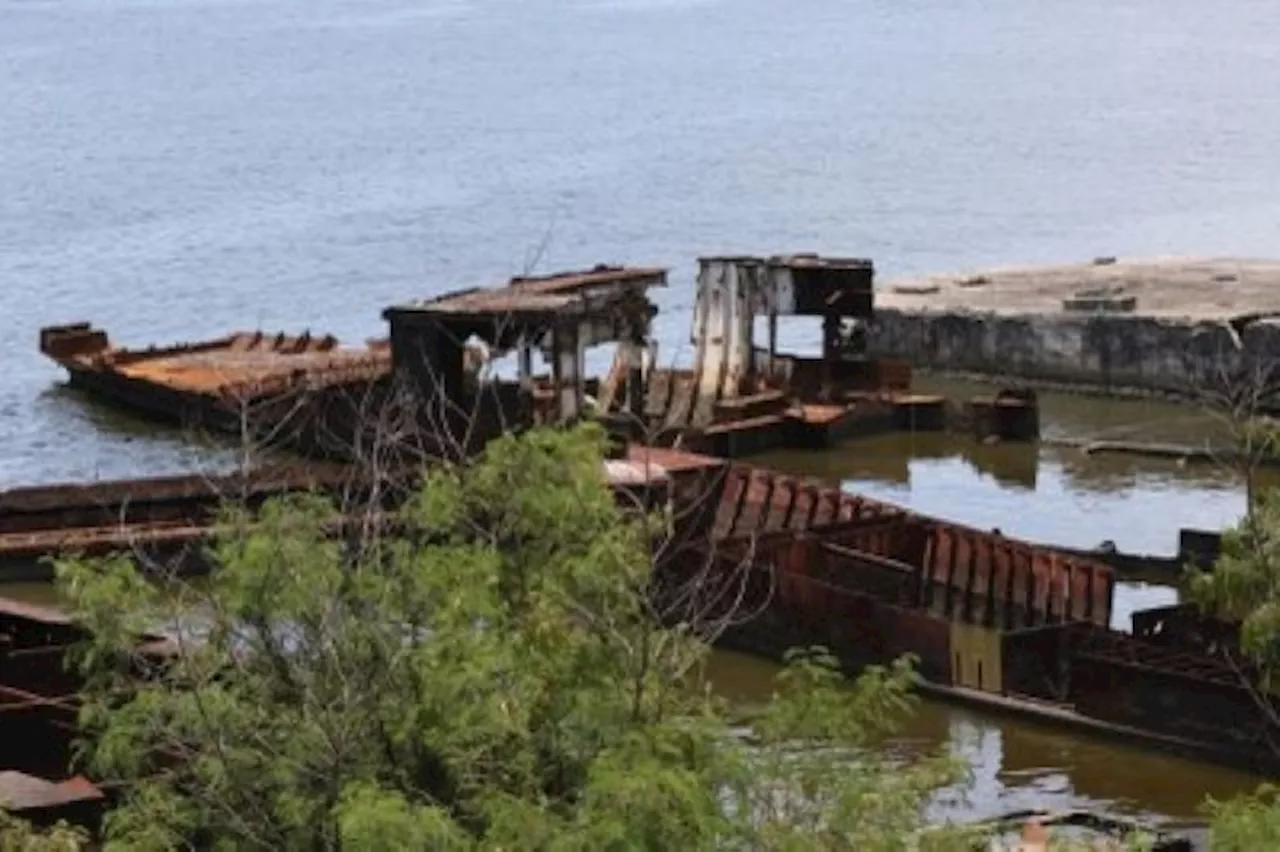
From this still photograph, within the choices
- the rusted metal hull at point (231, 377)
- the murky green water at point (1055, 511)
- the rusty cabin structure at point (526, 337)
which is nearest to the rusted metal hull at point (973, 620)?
the murky green water at point (1055, 511)

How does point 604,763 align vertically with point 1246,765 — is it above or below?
above

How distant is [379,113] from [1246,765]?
102 m

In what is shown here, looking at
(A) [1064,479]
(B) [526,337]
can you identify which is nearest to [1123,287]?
(A) [1064,479]

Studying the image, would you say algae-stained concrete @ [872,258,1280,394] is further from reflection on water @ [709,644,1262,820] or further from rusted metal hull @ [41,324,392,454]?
reflection on water @ [709,644,1262,820]

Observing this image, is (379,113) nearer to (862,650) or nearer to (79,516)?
(79,516)

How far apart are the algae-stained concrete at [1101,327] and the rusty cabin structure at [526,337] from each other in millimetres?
9874

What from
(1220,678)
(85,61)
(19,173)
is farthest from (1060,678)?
(85,61)

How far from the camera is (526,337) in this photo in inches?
1800

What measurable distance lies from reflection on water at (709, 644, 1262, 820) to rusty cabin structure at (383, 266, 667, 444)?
47.1 ft

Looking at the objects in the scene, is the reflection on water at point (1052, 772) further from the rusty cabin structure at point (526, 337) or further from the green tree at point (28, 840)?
the rusty cabin structure at point (526, 337)

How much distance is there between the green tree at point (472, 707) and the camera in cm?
1585

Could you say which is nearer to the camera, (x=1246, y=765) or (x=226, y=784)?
(x=226, y=784)

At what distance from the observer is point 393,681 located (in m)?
17.0

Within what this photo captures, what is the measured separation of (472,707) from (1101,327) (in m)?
39.3
